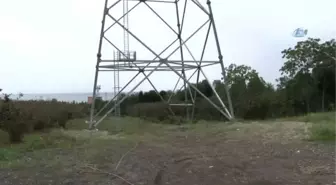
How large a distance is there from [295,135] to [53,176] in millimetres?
5419

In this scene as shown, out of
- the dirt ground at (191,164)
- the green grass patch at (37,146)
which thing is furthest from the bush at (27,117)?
the dirt ground at (191,164)

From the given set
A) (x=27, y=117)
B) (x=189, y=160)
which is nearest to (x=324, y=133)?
(x=189, y=160)

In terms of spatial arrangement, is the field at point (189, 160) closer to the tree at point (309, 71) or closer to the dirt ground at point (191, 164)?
the dirt ground at point (191, 164)

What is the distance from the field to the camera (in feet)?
21.7

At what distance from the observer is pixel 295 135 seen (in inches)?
383

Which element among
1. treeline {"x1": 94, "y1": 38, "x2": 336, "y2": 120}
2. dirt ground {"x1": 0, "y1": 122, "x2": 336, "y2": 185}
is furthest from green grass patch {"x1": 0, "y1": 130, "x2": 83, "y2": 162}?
treeline {"x1": 94, "y1": 38, "x2": 336, "y2": 120}

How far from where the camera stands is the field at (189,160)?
661cm

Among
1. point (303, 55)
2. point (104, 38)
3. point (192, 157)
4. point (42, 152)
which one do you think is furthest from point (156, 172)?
point (303, 55)

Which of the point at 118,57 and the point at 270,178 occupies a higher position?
the point at 118,57

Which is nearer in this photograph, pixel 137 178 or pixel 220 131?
pixel 137 178

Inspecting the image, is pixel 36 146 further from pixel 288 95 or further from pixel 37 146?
pixel 288 95

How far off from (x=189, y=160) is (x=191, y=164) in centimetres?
35

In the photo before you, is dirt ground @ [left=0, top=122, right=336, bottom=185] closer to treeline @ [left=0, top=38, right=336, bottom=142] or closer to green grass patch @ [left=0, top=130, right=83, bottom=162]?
green grass patch @ [left=0, top=130, right=83, bottom=162]

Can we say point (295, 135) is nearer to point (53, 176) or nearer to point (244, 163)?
point (244, 163)
